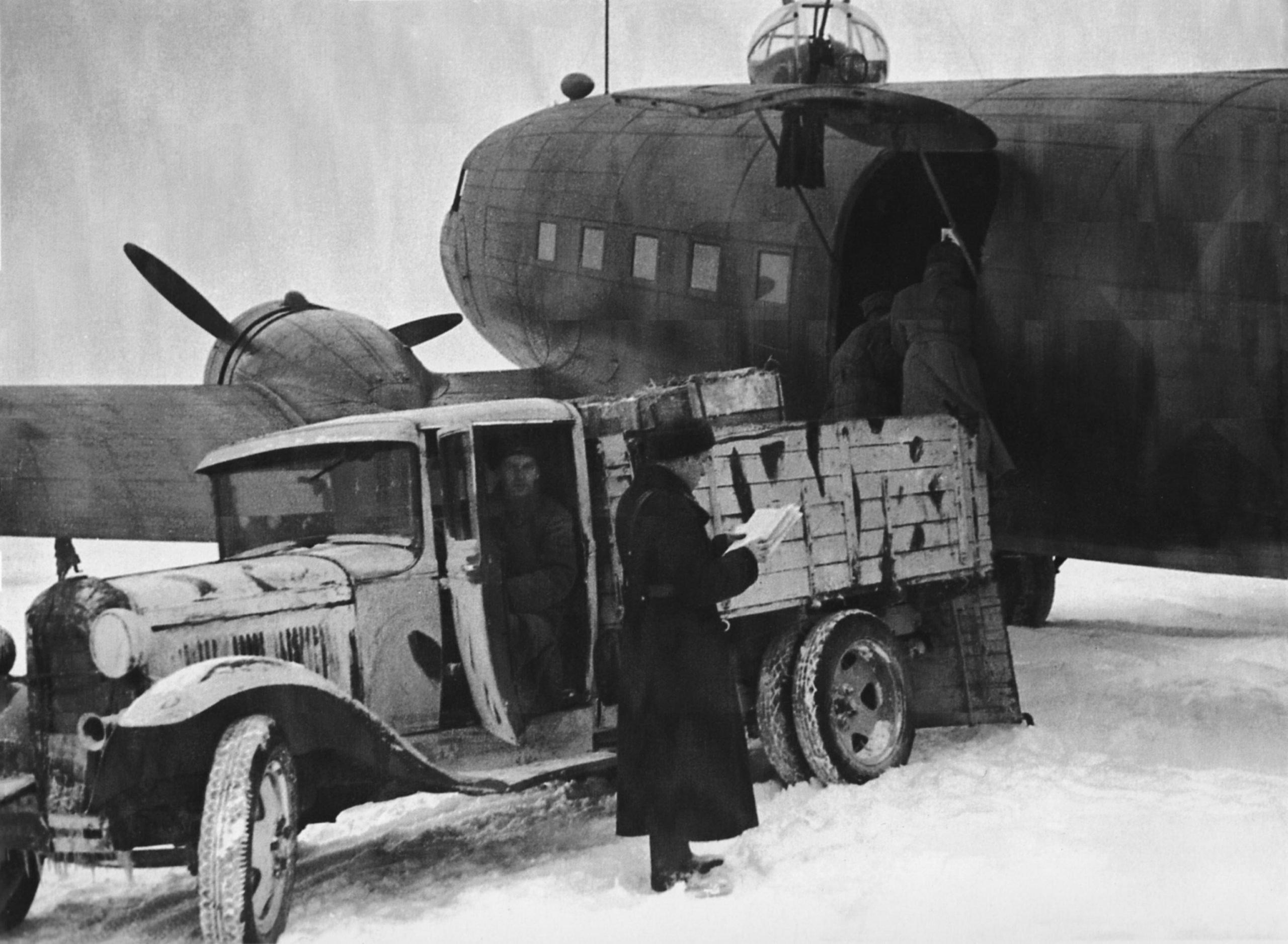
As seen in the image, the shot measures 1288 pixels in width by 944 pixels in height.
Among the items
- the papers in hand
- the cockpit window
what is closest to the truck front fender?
the papers in hand

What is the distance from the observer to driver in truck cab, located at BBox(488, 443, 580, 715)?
648cm

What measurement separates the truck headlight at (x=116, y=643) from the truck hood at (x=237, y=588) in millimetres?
116

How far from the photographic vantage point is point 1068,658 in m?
11.1

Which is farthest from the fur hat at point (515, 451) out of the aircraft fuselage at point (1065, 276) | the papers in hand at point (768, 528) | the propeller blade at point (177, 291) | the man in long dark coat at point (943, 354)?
the propeller blade at point (177, 291)

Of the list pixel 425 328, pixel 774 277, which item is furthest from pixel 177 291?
pixel 774 277

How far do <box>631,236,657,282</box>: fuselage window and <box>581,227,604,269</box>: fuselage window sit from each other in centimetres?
44

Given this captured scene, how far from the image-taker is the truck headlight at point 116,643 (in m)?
5.25

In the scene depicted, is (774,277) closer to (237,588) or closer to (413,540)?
(413,540)

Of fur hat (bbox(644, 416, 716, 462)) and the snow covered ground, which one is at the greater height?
fur hat (bbox(644, 416, 716, 462))

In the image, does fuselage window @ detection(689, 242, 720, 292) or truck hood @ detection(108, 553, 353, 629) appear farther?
fuselage window @ detection(689, 242, 720, 292)

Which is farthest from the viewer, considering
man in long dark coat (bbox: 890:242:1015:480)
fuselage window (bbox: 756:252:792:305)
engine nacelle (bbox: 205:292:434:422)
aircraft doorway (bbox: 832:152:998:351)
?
engine nacelle (bbox: 205:292:434:422)

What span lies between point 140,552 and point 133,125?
1163 centimetres

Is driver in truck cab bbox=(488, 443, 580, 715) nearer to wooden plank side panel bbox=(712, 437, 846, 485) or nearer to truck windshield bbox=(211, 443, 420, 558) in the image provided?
truck windshield bbox=(211, 443, 420, 558)

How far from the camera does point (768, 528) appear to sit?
608 centimetres
